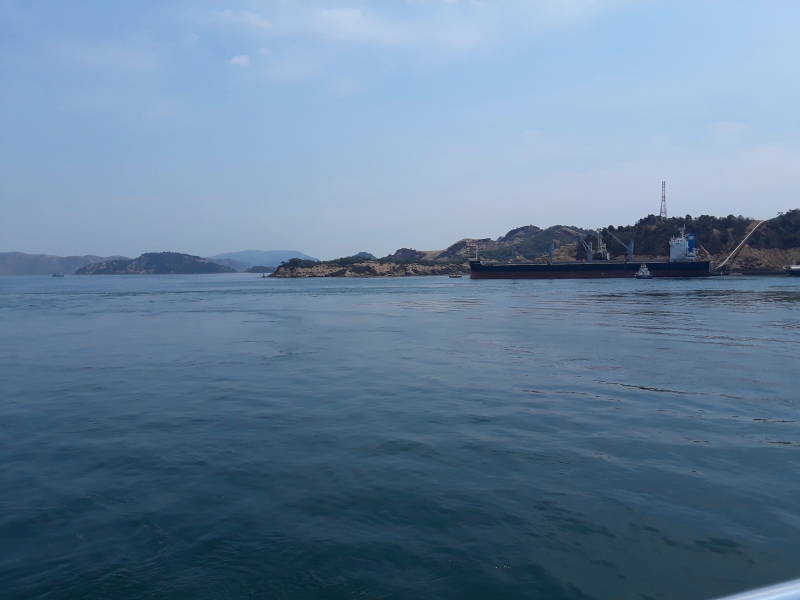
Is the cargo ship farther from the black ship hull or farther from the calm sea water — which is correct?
the calm sea water

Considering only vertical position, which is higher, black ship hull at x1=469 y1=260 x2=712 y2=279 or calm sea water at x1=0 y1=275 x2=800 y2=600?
black ship hull at x1=469 y1=260 x2=712 y2=279

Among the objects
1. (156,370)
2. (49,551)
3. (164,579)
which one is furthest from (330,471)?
(156,370)

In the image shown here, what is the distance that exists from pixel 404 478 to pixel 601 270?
13156 cm

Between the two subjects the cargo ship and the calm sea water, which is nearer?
the calm sea water

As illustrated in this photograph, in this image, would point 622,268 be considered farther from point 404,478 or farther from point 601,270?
point 404,478

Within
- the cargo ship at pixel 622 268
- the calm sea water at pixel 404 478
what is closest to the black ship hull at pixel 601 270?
the cargo ship at pixel 622 268

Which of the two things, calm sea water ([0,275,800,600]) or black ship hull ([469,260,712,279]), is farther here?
black ship hull ([469,260,712,279])

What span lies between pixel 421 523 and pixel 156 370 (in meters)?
16.9

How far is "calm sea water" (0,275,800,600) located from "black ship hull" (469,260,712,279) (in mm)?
111690

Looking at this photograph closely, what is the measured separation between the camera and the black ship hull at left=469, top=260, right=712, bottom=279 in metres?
125

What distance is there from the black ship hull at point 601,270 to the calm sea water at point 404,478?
11169 centimetres

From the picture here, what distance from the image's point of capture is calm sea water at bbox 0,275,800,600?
6.57 metres

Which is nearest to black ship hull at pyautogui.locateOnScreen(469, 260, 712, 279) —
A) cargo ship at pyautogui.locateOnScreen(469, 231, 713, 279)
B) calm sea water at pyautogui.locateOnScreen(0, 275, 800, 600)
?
cargo ship at pyautogui.locateOnScreen(469, 231, 713, 279)

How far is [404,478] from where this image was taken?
9.50 metres
